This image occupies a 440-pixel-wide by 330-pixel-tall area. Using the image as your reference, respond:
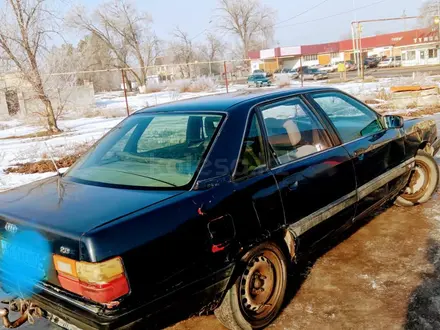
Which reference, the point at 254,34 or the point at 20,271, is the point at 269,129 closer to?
the point at 20,271

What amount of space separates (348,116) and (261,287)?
2177mm

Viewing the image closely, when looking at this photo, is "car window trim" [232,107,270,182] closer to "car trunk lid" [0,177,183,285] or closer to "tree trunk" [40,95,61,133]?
"car trunk lid" [0,177,183,285]

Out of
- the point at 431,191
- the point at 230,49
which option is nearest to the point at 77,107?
the point at 431,191

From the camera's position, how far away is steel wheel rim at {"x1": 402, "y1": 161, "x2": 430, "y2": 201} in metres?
5.09

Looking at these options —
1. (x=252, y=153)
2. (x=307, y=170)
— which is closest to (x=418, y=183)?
(x=307, y=170)

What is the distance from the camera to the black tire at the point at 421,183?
16.6 ft

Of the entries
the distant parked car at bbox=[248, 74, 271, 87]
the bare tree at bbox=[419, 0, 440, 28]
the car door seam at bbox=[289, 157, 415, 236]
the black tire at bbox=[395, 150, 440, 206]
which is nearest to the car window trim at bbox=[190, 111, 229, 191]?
the car door seam at bbox=[289, 157, 415, 236]

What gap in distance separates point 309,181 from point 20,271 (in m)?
2.01

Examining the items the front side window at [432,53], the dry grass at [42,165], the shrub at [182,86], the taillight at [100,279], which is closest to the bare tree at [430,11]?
the front side window at [432,53]

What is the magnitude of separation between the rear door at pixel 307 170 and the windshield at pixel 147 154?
52cm

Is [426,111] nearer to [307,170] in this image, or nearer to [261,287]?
[307,170]

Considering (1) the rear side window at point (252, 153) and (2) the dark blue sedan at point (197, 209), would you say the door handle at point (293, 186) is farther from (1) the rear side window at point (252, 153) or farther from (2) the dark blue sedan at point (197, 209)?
(1) the rear side window at point (252, 153)

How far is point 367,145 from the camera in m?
3.94

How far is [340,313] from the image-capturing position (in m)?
3.08
